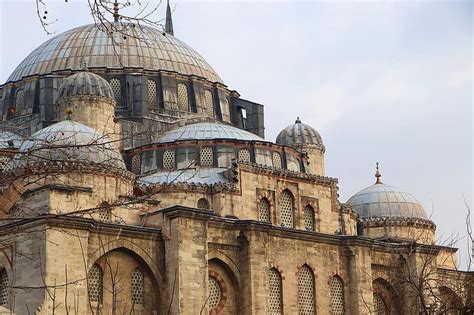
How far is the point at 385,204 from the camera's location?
156 ft

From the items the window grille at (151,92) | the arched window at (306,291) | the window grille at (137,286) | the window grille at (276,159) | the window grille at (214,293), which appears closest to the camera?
the window grille at (137,286)

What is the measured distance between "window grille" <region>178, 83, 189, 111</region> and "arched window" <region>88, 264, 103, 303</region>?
16.4m

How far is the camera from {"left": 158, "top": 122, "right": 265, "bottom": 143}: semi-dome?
3956 centimetres

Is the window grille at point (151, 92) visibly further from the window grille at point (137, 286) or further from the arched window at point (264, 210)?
the window grille at point (137, 286)

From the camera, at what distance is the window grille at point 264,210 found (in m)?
37.7

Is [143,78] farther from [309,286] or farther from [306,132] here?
[309,286]

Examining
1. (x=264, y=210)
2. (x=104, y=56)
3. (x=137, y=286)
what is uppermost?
(x=104, y=56)

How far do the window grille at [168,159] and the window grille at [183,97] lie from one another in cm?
743

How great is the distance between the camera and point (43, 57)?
1903 inches

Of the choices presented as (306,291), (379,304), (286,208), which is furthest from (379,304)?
(286,208)

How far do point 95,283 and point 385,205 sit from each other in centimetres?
2017

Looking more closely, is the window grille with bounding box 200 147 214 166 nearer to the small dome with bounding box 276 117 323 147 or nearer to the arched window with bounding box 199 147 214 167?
the arched window with bounding box 199 147 214 167

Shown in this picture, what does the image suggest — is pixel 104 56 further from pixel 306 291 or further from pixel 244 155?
pixel 306 291

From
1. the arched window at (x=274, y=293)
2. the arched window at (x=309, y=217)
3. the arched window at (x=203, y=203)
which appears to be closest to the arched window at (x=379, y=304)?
the arched window at (x=309, y=217)
